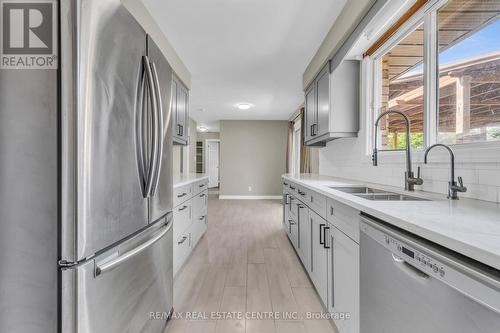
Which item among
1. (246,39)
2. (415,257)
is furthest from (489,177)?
(246,39)

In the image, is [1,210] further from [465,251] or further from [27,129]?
[465,251]

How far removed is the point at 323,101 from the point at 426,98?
48.5 inches

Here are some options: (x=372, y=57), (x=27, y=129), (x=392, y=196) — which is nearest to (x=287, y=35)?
(x=372, y=57)

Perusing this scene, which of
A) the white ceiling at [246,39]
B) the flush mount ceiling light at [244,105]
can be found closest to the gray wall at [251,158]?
the flush mount ceiling light at [244,105]

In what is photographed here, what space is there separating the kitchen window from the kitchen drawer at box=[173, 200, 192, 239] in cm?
209

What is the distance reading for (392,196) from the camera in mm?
1652

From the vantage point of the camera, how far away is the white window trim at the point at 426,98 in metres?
1.26

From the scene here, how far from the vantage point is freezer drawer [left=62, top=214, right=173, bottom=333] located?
0.83 m

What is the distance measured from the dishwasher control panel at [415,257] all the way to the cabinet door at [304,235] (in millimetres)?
1335

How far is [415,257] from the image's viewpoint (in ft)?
2.52

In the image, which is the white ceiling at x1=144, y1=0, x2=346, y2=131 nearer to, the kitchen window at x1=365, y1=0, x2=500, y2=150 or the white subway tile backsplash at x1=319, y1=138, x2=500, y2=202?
the kitchen window at x1=365, y1=0, x2=500, y2=150

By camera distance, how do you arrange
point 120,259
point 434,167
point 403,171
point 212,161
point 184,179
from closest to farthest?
point 120,259 < point 434,167 < point 403,171 < point 184,179 < point 212,161

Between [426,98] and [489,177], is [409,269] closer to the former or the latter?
[489,177]

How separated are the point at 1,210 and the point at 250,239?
300 centimetres
